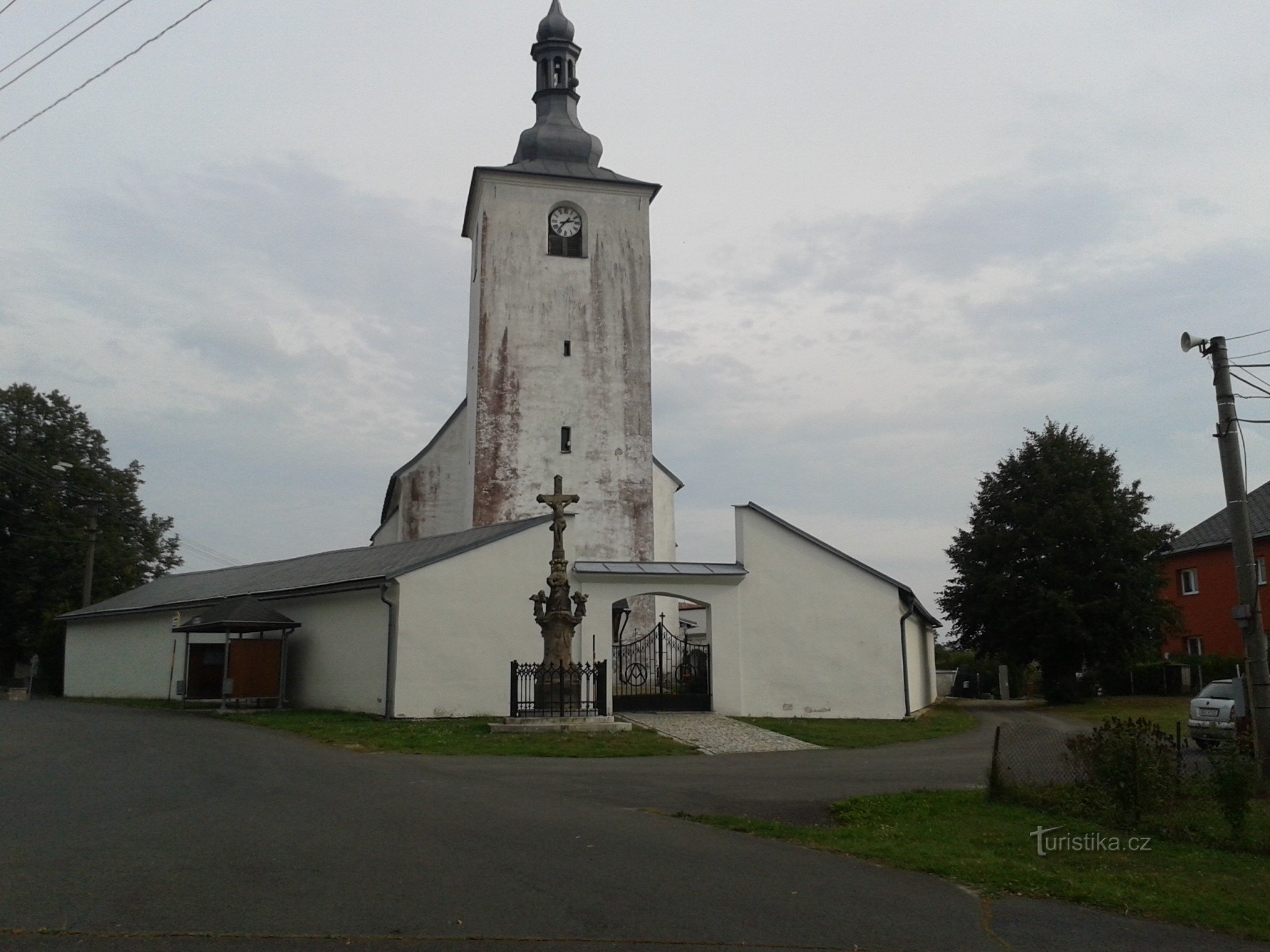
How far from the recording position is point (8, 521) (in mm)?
40656

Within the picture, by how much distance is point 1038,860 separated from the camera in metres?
8.12

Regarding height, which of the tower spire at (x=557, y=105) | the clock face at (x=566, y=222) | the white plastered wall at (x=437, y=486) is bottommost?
the white plastered wall at (x=437, y=486)

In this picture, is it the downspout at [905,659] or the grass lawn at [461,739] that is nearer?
the grass lawn at [461,739]

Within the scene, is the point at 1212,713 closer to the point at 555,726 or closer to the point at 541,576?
the point at 555,726

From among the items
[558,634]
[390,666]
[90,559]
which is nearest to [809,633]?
[558,634]

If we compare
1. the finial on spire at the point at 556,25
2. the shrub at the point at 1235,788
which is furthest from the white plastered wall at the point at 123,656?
the shrub at the point at 1235,788

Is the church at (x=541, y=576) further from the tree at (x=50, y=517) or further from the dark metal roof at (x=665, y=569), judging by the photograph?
the tree at (x=50, y=517)

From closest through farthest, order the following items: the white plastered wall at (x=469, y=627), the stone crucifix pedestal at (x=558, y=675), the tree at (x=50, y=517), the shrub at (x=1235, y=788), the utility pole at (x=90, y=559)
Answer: the shrub at (x=1235, y=788) < the stone crucifix pedestal at (x=558, y=675) < the white plastered wall at (x=469, y=627) < the utility pole at (x=90, y=559) < the tree at (x=50, y=517)

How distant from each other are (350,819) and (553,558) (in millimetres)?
10024

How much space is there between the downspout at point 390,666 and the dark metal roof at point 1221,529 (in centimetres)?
3130

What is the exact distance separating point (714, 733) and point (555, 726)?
9.72 ft

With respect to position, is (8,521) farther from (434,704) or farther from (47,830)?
(47,830)

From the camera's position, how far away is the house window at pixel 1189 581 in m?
44.1

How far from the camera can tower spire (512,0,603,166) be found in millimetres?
33469
